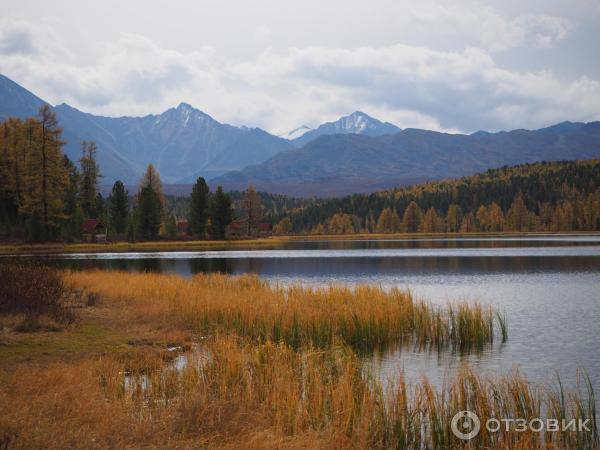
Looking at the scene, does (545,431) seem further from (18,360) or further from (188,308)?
(188,308)

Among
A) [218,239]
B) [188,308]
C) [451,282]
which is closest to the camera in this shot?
[188,308]

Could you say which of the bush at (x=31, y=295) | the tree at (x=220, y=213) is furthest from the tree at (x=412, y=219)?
the bush at (x=31, y=295)

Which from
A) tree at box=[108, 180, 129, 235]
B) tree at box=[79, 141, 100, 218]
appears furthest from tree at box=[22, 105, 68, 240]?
tree at box=[79, 141, 100, 218]

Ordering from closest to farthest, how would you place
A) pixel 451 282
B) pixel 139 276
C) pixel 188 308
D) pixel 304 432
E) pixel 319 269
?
pixel 304 432 → pixel 188 308 → pixel 139 276 → pixel 451 282 → pixel 319 269

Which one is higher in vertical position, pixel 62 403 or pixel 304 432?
pixel 62 403

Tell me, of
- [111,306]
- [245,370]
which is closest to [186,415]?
[245,370]

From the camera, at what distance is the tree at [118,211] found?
109 m

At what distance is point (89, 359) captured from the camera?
55.0 feet

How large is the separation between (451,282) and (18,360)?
34314 millimetres

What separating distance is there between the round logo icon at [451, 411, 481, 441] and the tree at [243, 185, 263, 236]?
12117 cm

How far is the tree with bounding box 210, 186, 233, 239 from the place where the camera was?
114 m

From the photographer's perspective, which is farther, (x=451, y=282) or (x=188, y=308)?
(x=451, y=282)

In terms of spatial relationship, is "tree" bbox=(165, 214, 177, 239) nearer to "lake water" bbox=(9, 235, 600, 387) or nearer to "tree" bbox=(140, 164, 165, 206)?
"tree" bbox=(140, 164, 165, 206)

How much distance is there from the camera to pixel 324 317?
76.2 feet
